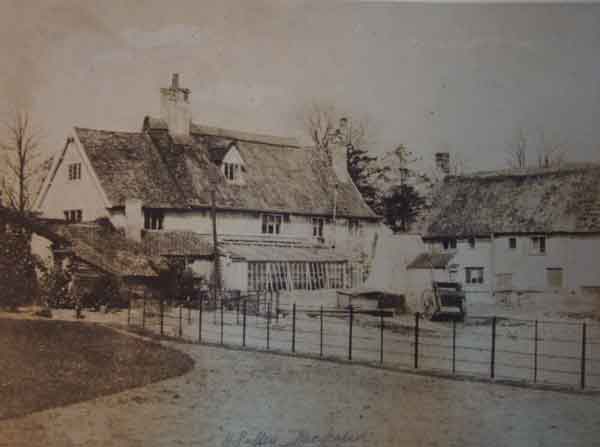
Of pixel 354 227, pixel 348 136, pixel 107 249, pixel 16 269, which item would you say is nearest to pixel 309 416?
pixel 354 227

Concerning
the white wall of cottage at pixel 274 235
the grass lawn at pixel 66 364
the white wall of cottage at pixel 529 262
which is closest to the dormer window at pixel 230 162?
the white wall of cottage at pixel 274 235

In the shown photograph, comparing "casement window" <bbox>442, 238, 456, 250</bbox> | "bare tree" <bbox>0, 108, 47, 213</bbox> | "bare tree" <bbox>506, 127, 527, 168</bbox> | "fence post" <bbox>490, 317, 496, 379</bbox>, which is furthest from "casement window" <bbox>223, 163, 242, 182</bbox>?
"fence post" <bbox>490, 317, 496, 379</bbox>

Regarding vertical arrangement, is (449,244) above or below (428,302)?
above

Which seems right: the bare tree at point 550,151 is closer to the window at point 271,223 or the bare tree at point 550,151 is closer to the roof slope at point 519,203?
the roof slope at point 519,203

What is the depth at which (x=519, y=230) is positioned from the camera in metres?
5.23

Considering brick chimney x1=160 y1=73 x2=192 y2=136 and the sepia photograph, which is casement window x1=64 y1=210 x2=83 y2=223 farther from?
brick chimney x1=160 y1=73 x2=192 y2=136

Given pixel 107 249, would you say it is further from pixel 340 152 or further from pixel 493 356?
pixel 493 356

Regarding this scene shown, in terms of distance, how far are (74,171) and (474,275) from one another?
9.66ft

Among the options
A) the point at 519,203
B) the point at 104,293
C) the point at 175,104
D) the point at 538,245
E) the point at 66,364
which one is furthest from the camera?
the point at 519,203

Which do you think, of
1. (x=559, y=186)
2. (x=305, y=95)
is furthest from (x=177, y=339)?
(x=559, y=186)

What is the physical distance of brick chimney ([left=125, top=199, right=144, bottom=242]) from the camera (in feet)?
15.3

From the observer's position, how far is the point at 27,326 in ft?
14.7

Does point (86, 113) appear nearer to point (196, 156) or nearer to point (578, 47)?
point (196, 156)

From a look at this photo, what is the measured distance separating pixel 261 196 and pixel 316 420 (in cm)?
178
